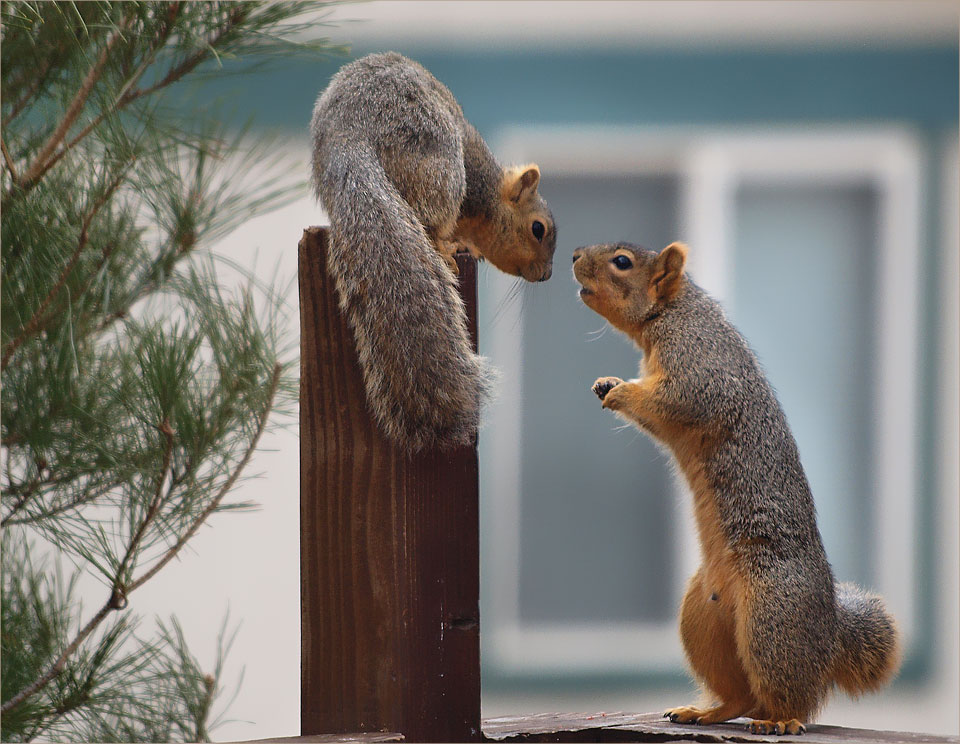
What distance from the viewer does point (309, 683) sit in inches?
36.3

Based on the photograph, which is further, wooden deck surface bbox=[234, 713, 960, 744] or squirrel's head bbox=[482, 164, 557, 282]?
squirrel's head bbox=[482, 164, 557, 282]

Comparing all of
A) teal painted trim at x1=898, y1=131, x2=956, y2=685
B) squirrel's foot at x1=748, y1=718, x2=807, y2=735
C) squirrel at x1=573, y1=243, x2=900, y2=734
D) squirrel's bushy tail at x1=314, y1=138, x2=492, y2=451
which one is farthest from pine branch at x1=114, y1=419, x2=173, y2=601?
teal painted trim at x1=898, y1=131, x2=956, y2=685

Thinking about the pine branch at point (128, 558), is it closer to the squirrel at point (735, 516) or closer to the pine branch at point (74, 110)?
the pine branch at point (74, 110)

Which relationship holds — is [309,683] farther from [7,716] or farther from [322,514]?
[7,716]

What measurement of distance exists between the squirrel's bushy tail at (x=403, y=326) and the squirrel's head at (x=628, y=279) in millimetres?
155

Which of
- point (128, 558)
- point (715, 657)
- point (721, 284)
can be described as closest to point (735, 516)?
point (715, 657)

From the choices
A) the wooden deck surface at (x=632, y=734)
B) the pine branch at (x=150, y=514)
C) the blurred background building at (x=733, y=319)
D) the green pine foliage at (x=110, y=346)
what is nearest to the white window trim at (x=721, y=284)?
the blurred background building at (x=733, y=319)

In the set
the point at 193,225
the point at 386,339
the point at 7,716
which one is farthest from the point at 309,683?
the point at 193,225

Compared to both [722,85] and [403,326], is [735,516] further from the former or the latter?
[722,85]

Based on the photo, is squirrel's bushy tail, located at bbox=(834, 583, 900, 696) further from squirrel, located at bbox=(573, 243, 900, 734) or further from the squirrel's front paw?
the squirrel's front paw

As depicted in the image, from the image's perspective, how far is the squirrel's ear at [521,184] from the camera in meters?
1.14

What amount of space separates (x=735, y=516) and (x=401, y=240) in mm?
375

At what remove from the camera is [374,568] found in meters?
0.92

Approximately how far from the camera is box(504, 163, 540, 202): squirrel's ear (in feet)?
3.73
